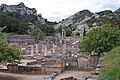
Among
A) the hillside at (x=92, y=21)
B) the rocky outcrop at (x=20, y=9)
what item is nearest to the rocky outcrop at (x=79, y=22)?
the hillside at (x=92, y=21)

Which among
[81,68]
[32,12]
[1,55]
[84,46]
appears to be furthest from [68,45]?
[32,12]

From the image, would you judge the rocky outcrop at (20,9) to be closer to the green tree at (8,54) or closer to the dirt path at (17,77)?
the green tree at (8,54)

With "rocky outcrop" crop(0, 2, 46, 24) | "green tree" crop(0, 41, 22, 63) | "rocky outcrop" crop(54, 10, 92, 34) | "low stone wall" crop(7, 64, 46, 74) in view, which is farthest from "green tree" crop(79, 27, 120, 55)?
"rocky outcrop" crop(0, 2, 46, 24)

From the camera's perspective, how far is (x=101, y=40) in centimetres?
3269

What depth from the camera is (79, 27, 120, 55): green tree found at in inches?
1284

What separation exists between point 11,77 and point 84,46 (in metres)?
10.8

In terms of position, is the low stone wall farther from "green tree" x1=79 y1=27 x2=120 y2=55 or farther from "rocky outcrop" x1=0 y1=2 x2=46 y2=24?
"rocky outcrop" x1=0 y1=2 x2=46 y2=24

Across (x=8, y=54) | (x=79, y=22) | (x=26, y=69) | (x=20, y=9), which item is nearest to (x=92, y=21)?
(x=79, y=22)

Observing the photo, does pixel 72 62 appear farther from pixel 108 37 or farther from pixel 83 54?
pixel 108 37

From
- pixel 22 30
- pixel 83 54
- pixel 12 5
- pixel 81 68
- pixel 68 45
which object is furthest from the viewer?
pixel 12 5

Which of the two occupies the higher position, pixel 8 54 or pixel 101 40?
pixel 101 40

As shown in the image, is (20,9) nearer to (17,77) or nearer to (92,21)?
(92,21)

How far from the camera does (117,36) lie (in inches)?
1319

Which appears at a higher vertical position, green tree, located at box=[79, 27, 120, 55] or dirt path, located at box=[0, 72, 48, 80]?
green tree, located at box=[79, 27, 120, 55]
